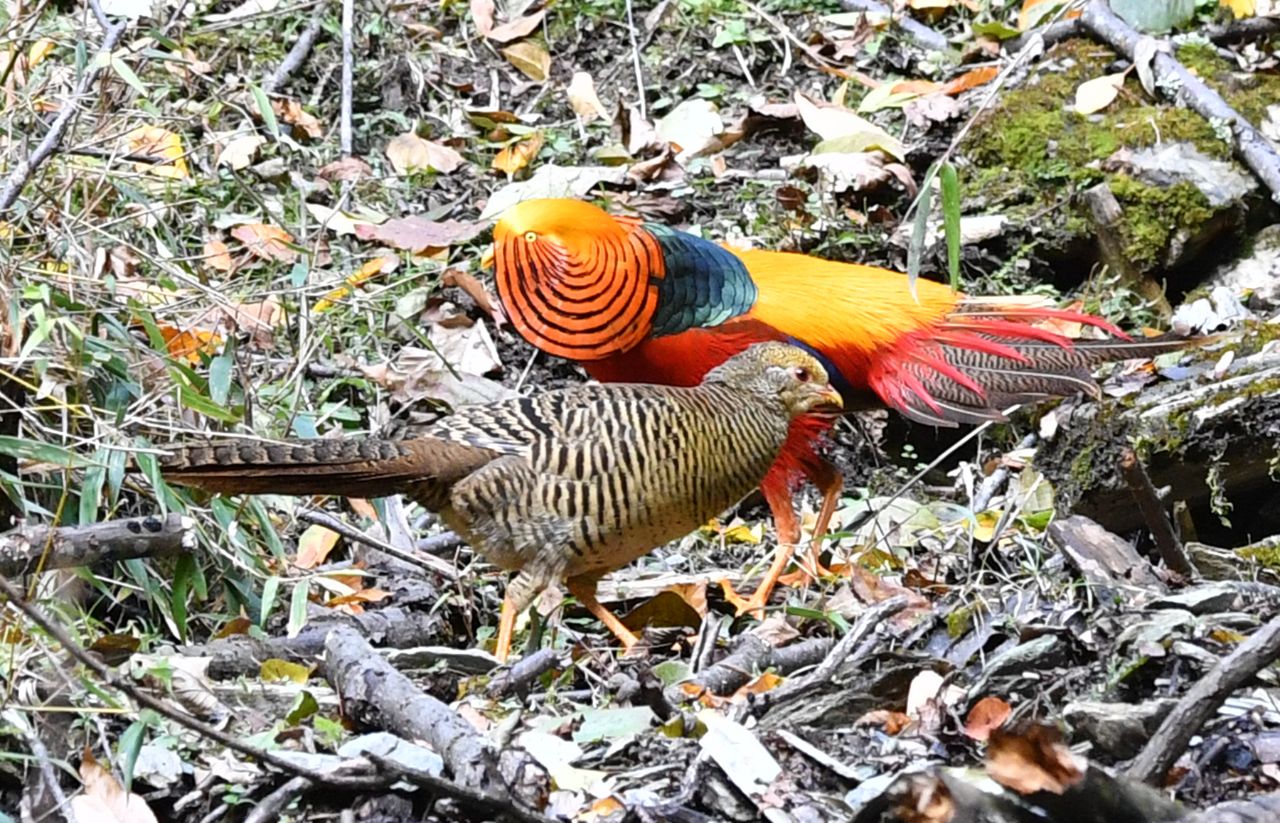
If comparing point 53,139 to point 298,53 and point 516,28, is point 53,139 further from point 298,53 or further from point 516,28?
point 516,28

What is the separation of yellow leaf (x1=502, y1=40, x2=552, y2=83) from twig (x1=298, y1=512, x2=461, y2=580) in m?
3.11

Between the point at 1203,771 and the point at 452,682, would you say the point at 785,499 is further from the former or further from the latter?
the point at 1203,771

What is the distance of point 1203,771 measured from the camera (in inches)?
95.0

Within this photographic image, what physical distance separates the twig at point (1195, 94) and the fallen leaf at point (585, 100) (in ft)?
6.33

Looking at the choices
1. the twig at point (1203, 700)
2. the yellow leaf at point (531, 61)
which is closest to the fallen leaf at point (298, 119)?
the yellow leaf at point (531, 61)

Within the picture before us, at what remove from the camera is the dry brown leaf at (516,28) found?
273 inches

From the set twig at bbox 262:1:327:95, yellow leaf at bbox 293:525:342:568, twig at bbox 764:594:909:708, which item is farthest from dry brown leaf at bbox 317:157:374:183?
twig at bbox 764:594:909:708

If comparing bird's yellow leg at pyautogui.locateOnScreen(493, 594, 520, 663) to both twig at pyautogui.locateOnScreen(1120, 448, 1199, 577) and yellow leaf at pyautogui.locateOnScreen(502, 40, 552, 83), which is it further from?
yellow leaf at pyautogui.locateOnScreen(502, 40, 552, 83)

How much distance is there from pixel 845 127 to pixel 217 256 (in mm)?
Result: 2358

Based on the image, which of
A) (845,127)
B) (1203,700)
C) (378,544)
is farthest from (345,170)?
(1203,700)

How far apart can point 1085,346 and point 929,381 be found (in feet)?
1.43

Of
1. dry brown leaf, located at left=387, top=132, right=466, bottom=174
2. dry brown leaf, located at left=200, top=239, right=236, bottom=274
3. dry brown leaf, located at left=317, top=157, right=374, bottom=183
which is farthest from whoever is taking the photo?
dry brown leaf, located at left=387, top=132, right=466, bottom=174

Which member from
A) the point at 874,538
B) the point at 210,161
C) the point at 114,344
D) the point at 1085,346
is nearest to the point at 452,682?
the point at 114,344

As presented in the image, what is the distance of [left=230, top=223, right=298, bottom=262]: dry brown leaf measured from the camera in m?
5.16
